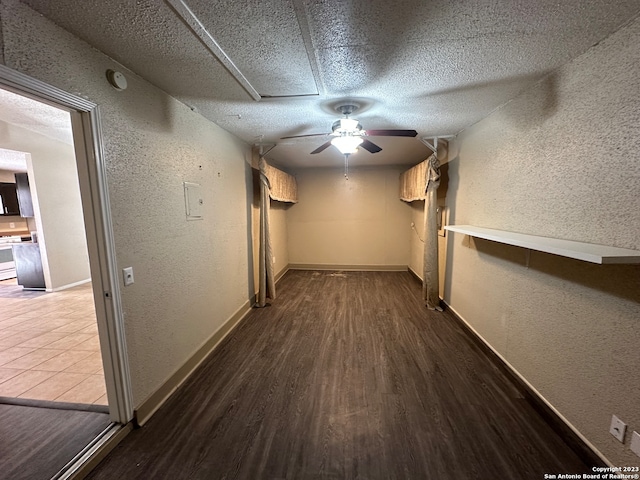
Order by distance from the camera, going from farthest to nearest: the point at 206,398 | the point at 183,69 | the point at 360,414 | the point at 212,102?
1. the point at 212,102
2. the point at 206,398
3. the point at 360,414
4. the point at 183,69

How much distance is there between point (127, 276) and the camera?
159 centimetres

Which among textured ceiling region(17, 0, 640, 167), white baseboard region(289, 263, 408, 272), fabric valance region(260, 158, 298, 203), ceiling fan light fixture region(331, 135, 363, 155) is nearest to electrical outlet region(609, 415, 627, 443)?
textured ceiling region(17, 0, 640, 167)

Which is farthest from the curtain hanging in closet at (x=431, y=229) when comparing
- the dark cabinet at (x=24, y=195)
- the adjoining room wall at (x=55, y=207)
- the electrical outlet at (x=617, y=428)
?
the dark cabinet at (x=24, y=195)

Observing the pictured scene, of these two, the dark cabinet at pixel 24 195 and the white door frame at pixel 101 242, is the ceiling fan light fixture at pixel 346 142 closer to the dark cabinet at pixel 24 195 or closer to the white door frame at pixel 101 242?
the white door frame at pixel 101 242

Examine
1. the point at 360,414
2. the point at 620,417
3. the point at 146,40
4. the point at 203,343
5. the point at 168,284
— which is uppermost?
the point at 146,40

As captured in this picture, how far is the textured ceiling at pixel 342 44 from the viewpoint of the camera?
1.12 meters

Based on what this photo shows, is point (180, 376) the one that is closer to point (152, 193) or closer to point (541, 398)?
point (152, 193)

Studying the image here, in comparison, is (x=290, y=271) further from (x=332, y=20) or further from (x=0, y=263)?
(x=0, y=263)

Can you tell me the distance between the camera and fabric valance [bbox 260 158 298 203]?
3.47 meters

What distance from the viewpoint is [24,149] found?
12.6 feet

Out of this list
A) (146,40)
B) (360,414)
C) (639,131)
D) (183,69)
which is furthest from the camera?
(360,414)

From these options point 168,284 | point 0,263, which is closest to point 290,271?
point 168,284

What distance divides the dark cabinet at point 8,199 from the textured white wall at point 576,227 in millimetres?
9142

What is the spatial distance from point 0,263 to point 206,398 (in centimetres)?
648
